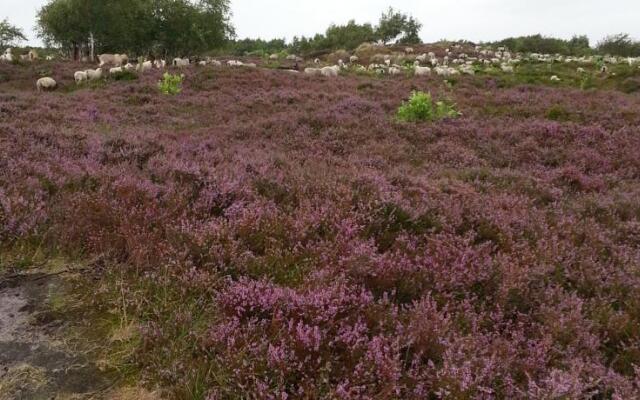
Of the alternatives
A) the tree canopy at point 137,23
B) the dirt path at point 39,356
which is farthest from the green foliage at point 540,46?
the dirt path at point 39,356

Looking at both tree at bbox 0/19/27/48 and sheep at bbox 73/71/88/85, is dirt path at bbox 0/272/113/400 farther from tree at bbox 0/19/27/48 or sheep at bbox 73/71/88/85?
tree at bbox 0/19/27/48

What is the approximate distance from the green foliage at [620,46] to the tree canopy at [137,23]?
46.7 metres

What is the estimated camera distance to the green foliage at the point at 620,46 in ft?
167

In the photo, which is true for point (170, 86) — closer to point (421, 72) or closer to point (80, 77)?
point (80, 77)

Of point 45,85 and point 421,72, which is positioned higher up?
point 421,72

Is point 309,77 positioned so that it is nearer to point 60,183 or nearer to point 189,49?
point 189,49

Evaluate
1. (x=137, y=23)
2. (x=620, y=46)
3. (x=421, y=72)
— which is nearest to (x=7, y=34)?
(x=137, y=23)

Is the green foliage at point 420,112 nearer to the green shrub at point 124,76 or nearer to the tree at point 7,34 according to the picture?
the green shrub at point 124,76

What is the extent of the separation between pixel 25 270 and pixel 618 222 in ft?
25.0

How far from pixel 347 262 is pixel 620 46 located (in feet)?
207

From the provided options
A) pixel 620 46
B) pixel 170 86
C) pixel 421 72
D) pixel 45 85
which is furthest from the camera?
pixel 620 46

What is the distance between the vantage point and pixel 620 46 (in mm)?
52094

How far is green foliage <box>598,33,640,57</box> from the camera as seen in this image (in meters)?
50.8

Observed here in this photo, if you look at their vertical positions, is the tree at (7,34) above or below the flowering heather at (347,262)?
above
